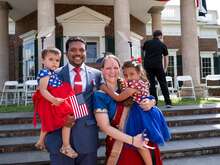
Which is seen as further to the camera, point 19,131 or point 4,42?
point 4,42

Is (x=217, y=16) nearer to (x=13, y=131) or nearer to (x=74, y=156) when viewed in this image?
(x=13, y=131)

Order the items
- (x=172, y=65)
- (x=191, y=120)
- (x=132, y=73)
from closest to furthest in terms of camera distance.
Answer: (x=132, y=73) < (x=191, y=120) < (x=172, y=65)

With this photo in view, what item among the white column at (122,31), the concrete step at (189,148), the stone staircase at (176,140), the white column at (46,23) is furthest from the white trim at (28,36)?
the concrete step at (189,148)

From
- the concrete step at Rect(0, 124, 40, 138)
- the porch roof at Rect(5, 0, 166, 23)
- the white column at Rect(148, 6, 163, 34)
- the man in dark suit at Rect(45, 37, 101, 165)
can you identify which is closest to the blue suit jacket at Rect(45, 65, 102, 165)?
the man in dark suit at Rect(45, 37, 101, 165)

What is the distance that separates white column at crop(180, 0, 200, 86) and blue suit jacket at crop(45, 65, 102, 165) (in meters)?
9.74

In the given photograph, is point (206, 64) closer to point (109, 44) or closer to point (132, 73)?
point (109, 44)

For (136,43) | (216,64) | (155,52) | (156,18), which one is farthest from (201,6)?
(216,64)

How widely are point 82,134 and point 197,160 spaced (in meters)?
2.88

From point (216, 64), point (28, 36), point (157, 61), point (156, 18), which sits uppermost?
point (156, 18)

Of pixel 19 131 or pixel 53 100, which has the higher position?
pixel 53 100

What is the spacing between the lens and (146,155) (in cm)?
333

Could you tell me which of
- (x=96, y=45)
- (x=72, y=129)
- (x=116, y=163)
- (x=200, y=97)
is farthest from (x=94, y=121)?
(x=96, y=45)

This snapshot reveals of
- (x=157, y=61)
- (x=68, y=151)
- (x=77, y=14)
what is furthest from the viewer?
(x=77, y=14)

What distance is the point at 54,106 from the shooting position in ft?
10.2
